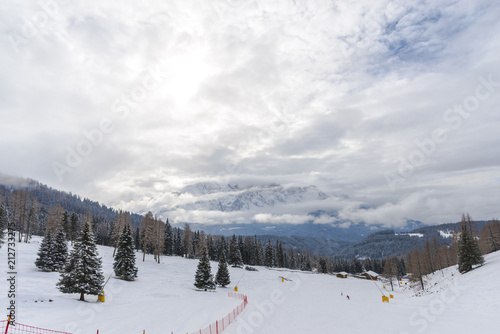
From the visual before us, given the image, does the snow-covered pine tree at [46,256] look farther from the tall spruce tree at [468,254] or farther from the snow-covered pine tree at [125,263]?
the tall spruce tree at [468,254]

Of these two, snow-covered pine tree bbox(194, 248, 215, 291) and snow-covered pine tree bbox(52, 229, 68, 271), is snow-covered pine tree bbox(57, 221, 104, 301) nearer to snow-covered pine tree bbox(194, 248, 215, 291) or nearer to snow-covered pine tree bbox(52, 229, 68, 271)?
snow-covered pine tree bbox(52, 229, 68, 271)

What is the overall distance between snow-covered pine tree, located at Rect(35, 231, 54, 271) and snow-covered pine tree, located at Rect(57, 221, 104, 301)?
14.9 m

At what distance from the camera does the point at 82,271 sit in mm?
30109

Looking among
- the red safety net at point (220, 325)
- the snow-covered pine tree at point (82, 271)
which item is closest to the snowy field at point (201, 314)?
the red safety net at point (220, 325)

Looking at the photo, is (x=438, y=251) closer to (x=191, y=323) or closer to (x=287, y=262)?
(x=287, y=262)

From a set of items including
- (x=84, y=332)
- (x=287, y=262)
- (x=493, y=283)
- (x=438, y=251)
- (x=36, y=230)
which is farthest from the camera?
(x=287, y=262)

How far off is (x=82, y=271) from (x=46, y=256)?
19.4 m

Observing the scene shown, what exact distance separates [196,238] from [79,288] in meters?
103

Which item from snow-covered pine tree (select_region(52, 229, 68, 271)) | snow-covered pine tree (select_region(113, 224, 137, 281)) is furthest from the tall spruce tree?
snow-covered pine tree (select_region(52, 229, 68, 271))

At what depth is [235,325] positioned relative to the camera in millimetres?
25578

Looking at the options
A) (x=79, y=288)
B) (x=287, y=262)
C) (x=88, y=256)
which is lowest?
(x=287, y=262)

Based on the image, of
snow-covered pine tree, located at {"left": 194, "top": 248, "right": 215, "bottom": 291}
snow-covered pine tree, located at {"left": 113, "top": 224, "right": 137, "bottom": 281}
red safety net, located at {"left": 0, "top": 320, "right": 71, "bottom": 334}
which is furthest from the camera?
snow-covered pine tree, located at {"left": 194, "top": 248, "right": 215, "bottom": 291}

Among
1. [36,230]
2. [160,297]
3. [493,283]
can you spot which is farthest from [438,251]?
[36,230]

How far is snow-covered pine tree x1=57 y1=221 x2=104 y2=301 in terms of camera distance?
2980 centimetres
